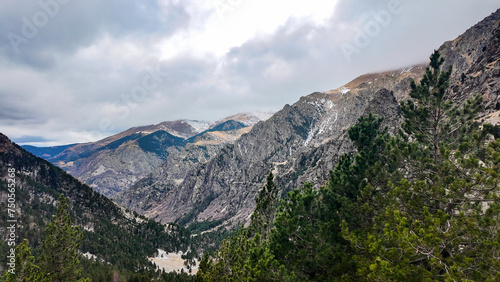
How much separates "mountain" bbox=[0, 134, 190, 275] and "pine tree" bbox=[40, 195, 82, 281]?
98.5 metres

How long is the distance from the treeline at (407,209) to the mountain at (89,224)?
123m

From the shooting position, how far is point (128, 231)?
185m

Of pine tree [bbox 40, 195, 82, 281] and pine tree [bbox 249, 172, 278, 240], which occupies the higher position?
pine tree [bbox 40, 195, 82, 281]

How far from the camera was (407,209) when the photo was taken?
46.3ft

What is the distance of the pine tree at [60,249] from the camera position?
2978 centimetres

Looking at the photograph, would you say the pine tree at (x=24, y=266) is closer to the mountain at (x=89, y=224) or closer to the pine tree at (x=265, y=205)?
the pine tree at (x=265, y=205)

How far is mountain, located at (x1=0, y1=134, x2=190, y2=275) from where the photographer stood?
427 feet

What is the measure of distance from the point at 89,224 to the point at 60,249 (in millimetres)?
173398

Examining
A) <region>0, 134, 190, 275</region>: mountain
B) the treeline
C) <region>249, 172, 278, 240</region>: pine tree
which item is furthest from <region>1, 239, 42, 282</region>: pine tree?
<region>0, 134, 190, 275</region>: mountain

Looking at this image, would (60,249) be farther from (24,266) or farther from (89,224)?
(89,224)

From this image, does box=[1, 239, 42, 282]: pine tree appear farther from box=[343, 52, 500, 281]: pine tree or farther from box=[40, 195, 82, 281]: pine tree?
box=[343, 52, 500, 281]: pine tree

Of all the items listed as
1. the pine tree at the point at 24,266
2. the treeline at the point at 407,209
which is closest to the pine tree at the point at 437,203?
the treeline at the point at 407,209

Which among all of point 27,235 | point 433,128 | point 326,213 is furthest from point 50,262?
point 27,235

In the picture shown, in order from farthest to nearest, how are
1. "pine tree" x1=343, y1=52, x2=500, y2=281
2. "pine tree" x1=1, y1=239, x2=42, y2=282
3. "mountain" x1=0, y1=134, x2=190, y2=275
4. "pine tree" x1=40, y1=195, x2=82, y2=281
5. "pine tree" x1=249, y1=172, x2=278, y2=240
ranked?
1. "mountain" x1=0, y1=134, x2=190, y2=275
2. "pine tree" x1=249, y1=172, x2=278, y2=240
3. "pine tree" x1=40, y1=195, x2=82, y2=281
4. "pine tree" x1=1, y1=239, x2=42, y2=282
5. "pine tree" x1=343, y1=52, x2=500, y2=281
